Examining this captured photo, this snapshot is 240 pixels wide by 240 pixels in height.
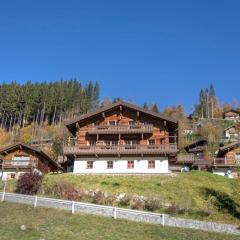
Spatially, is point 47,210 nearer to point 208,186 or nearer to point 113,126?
point 208,186

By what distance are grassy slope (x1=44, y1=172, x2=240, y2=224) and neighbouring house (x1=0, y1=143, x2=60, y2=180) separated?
12547 mm

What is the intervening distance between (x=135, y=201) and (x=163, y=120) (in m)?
17.8

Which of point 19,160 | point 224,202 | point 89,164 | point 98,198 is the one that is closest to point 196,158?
point 89,164

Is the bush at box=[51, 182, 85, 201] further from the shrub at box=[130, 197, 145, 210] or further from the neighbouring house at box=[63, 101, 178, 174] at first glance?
the neighbouring house at box=[63, 101, 178, 174]

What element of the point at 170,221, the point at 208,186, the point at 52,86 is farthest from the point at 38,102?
the point at 170,221

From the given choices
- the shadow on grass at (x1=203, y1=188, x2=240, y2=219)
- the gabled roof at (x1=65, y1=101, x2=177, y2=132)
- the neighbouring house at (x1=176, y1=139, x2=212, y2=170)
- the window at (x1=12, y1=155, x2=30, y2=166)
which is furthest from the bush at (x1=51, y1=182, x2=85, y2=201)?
the neighbouring house at (x1=176, y1=139, x2=212, y2=170)

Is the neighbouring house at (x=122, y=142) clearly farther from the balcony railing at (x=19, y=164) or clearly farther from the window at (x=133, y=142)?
the balcony railing at (x=19, y=164)

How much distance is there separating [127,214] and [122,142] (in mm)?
20736

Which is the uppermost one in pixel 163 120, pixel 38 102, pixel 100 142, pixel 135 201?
pixel 38 102

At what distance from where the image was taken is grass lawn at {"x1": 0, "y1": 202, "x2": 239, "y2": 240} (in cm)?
2153

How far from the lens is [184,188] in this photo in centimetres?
3472

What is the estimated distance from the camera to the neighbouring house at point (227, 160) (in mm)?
53156

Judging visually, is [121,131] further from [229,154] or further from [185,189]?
[229,154]

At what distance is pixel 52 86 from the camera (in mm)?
115750
